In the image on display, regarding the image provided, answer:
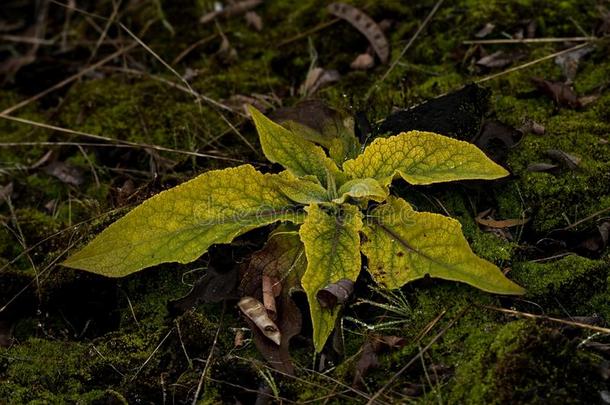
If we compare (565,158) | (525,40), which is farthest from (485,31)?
(565,158)

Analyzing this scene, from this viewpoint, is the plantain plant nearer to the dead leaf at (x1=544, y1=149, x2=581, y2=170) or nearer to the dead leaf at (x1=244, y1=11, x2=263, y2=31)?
the dead leaf at (x1=544, y1=149, x2=581, y2=170)

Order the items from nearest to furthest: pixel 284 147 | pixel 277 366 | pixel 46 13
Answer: pixel 277 366
pixel 284 147
pixel 46 13

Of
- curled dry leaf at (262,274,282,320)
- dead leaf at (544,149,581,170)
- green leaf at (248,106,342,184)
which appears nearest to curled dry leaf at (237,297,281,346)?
curled dry leaf at (262,274,282,320)

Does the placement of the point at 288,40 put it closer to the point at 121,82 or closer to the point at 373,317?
the point at 121,82

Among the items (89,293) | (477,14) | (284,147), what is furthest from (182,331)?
(477,14)

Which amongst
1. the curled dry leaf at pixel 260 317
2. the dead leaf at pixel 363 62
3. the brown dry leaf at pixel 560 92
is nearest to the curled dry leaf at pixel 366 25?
the dead leaf at pixel 363 62

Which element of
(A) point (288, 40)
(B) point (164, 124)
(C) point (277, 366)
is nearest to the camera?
(C) point (277, 366)
